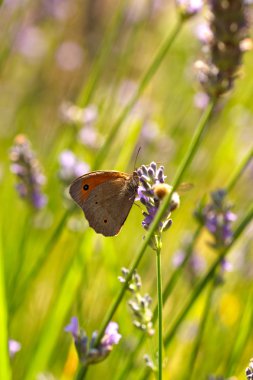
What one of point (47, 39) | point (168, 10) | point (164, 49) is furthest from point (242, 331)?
point (47, 39)

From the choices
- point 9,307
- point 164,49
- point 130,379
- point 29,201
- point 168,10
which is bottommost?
point 130,379

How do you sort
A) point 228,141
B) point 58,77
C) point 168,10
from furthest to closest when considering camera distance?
point 58,77
point 168,10
point 228,141

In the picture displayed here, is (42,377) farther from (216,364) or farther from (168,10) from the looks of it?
(168,10)

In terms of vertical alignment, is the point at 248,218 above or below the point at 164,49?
below

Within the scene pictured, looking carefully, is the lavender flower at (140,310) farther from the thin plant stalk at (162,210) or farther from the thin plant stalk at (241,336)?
the thin plant stalk at (241,336)

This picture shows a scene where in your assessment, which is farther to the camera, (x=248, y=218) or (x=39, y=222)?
(x=39, y=222)

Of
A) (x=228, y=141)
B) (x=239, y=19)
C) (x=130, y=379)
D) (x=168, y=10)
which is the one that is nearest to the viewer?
(x=239, y=19)

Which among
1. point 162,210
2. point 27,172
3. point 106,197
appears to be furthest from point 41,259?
point 162,210
